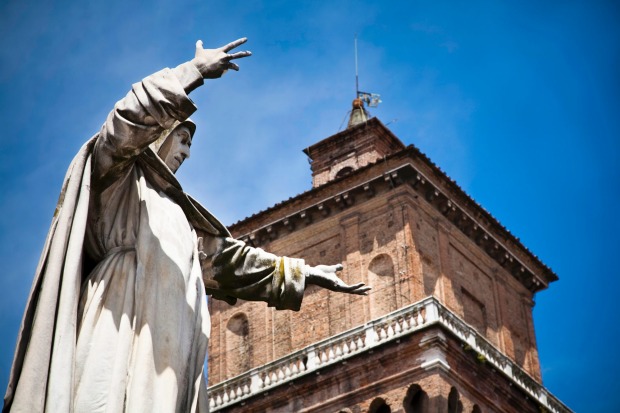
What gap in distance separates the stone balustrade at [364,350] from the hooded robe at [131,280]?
2808 cm

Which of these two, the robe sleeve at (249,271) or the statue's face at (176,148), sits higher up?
the statue's face at (176,148)

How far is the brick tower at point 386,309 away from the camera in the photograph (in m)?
33.3

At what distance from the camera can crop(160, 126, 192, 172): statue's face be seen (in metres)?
5.24

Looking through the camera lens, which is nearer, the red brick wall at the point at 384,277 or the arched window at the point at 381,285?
the arched window at the point at 381,285

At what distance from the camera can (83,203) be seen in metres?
4.71

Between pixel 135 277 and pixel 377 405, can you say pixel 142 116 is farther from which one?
pixel 377 405

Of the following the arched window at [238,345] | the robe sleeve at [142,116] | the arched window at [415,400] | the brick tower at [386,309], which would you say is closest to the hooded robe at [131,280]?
the robe sleeve at [142,116]

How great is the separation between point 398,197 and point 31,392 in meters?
33.4

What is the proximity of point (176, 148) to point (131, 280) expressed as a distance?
0.77m

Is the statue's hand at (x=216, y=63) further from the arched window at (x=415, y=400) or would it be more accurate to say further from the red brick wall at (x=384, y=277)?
the red brick wall at (x=384, y=277)

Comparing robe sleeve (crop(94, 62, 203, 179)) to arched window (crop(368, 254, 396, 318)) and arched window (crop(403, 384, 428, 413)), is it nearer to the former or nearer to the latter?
arched window (crop(403, 384, 428, 413))

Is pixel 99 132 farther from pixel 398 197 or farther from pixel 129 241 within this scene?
pixel 398 197

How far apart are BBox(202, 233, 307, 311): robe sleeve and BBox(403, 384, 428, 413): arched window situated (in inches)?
1092

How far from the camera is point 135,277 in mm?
4664
